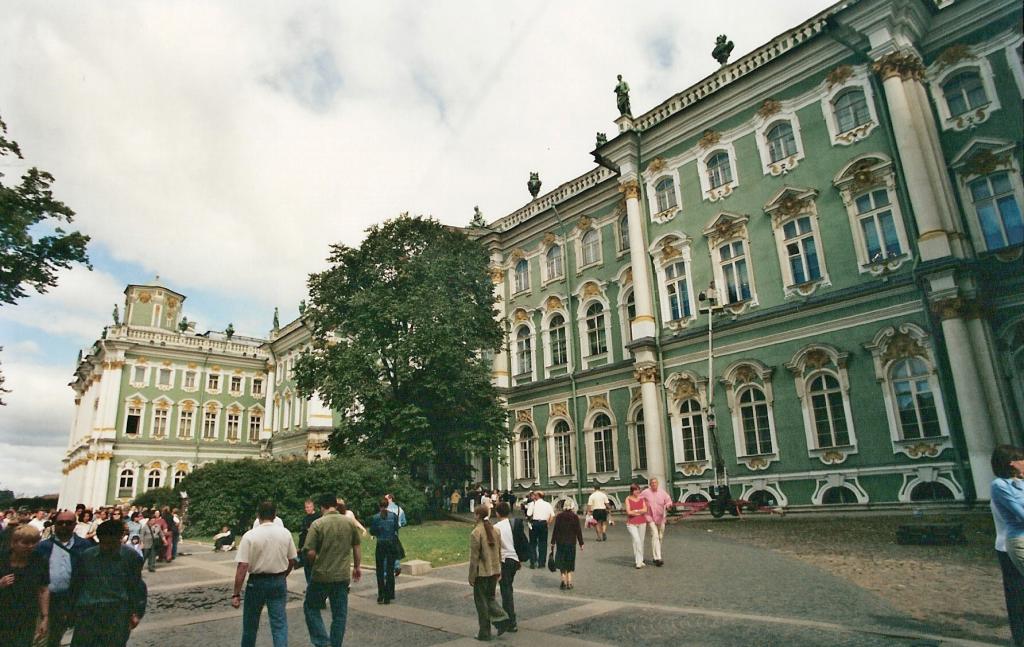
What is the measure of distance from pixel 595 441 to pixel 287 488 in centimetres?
1469

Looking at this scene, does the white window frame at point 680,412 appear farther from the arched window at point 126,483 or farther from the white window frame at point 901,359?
the arched window at point 126,483

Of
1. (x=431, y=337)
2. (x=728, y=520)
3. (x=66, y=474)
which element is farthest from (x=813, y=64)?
(x=66, y=474)

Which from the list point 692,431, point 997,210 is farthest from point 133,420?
point 997,210

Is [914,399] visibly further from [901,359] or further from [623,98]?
[623,98]

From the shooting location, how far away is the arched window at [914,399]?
65.0ft

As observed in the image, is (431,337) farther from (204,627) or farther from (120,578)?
(120,578)

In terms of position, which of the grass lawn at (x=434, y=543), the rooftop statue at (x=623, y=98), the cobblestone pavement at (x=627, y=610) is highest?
the rooftop statue at (x=623, y=98)

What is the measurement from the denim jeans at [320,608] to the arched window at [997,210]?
21.8 meters

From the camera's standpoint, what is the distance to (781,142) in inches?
993

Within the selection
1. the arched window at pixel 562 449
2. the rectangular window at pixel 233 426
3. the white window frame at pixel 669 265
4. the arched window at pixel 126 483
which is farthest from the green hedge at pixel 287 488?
the rectangular window at pixel 233 426

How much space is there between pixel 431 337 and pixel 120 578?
23453mm

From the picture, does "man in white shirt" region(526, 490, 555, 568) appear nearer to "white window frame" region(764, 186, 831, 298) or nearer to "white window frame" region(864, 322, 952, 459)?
"white window frame" region(864, 322, 952, 459)

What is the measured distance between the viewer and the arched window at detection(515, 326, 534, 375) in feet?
118

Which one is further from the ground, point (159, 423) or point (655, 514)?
point (159, 423)
